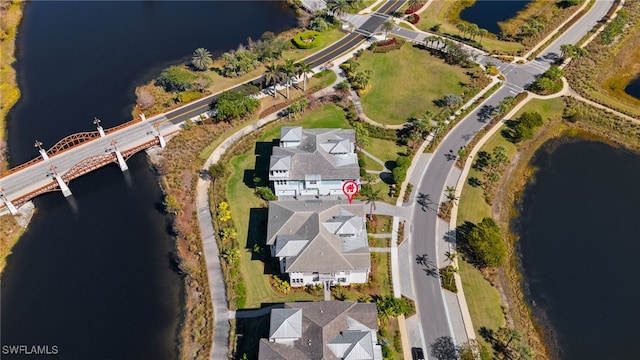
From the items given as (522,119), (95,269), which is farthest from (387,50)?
(95,269)

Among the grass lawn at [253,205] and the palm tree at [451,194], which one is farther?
the palm tree at [451,194]

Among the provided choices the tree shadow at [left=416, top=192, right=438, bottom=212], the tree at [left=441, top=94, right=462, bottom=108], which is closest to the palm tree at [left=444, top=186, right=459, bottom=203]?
the tree shadow at [left=416, top=192, right=438, bottom=212]

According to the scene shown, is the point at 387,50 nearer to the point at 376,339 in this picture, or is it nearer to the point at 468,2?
the point at 468,2

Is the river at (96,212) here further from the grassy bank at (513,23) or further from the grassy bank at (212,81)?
the grassy bank at (513,23)

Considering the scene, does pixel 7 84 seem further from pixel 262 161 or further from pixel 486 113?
pixel 486 113

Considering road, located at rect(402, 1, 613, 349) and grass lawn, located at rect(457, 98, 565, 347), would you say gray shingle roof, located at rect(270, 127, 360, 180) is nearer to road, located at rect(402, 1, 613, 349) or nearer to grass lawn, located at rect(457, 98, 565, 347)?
road, located at rect(402, 1, 613, 349)

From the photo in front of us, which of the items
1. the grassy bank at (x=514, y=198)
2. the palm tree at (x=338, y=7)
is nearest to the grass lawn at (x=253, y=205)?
the grassy bank at (x=514, y=198)

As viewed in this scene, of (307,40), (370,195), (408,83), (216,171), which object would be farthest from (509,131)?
(216,171)
